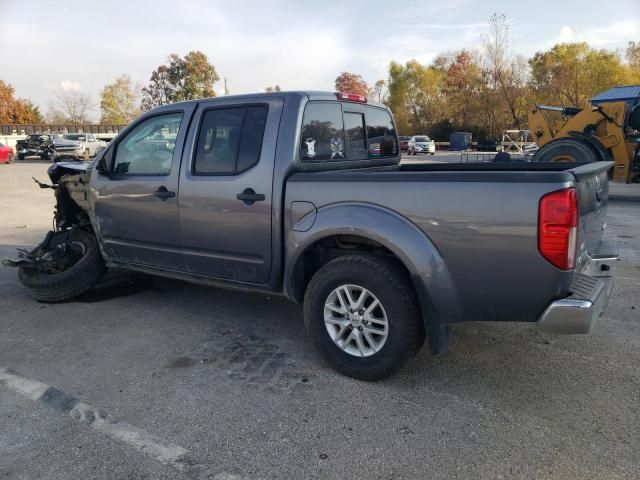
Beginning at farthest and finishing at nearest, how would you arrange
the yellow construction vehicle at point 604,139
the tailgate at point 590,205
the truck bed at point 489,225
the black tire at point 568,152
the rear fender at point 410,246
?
the yellow construction vehicle at point 604,139 < the black tire at point 568,152 < the rear fender at point 410,246 < the tailgate at point 590,205 < the truck bed at point 489,225

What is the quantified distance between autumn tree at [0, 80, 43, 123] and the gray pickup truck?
211ft

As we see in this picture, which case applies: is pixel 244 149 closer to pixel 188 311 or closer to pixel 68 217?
pixel 188 311

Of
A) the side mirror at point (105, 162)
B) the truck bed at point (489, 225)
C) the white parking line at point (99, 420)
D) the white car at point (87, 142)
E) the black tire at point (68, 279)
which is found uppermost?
the white car at point (87, 142)

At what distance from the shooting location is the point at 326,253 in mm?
3646

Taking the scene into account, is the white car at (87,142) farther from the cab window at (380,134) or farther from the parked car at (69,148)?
the cab window at (380,134)

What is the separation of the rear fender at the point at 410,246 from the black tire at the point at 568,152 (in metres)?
10.6

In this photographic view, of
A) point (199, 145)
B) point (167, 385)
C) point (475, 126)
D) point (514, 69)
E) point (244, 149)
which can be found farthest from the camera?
point (475, 126)

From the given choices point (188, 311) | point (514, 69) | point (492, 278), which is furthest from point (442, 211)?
point (514, 69)

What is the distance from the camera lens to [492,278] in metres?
2.79

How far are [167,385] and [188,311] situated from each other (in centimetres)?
149

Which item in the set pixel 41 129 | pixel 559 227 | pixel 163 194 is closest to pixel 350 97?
pixel 163 194

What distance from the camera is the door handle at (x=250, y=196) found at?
3.60 m

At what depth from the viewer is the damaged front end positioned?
508 centimetres

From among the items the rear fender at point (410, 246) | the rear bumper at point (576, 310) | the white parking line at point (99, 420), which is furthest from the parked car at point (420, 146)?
the white parking line at point (99, 420)
